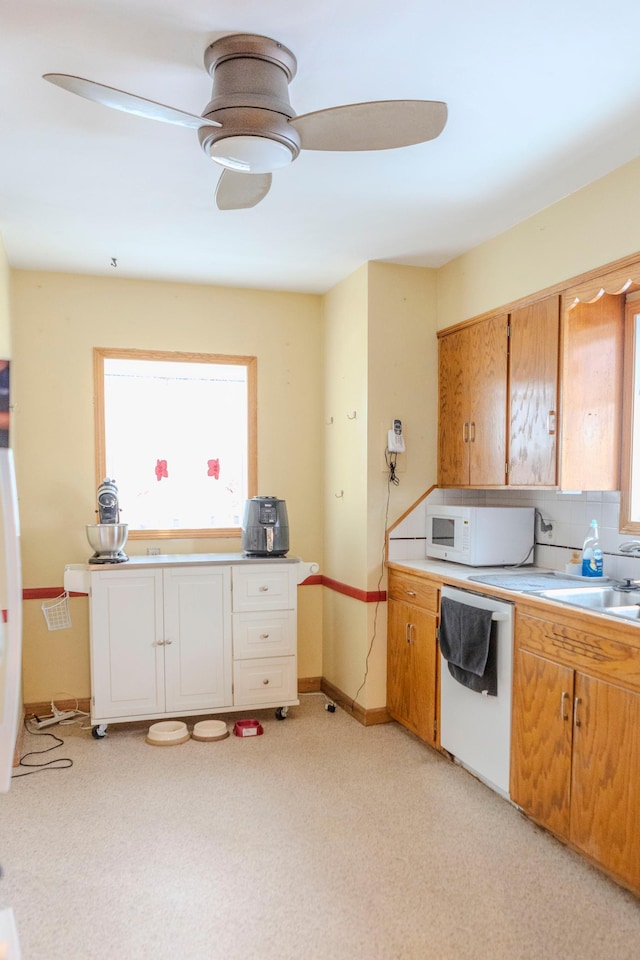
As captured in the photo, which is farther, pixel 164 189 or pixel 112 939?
pixel 164 189

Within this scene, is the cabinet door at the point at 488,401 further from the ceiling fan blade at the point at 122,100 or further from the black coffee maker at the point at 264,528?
the ceiling fan blade at the point at 122,100

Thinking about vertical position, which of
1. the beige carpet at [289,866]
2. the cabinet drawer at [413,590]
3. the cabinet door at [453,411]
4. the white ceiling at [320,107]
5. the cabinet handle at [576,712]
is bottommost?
the beige carpet at [289,866]

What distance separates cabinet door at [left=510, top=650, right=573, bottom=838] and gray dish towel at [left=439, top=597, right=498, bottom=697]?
0.43 ft

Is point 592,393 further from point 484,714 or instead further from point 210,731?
point 210,731

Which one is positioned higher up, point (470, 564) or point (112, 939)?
point (470, 564)

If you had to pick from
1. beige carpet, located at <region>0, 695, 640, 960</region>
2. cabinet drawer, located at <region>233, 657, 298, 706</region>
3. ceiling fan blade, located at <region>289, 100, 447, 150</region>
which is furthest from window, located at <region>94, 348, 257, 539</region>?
ceiling fan blade, located at <region>289, 100, 447, 150</region>

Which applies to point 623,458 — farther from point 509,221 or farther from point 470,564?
point 509,221

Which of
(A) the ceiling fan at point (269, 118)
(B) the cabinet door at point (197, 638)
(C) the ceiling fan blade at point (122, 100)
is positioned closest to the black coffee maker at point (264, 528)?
(B) the cabinet door at point (197, 638)

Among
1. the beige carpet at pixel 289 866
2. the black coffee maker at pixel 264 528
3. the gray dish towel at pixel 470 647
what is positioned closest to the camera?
the beige carpet at pixel 289 866

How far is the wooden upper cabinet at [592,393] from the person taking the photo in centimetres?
283

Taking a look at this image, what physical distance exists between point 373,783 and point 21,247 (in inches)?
128

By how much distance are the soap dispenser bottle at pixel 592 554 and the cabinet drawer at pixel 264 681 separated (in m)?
1.75

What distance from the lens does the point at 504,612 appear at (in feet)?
8.88

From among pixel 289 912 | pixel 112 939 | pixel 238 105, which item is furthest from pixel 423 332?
pixel 112 939
